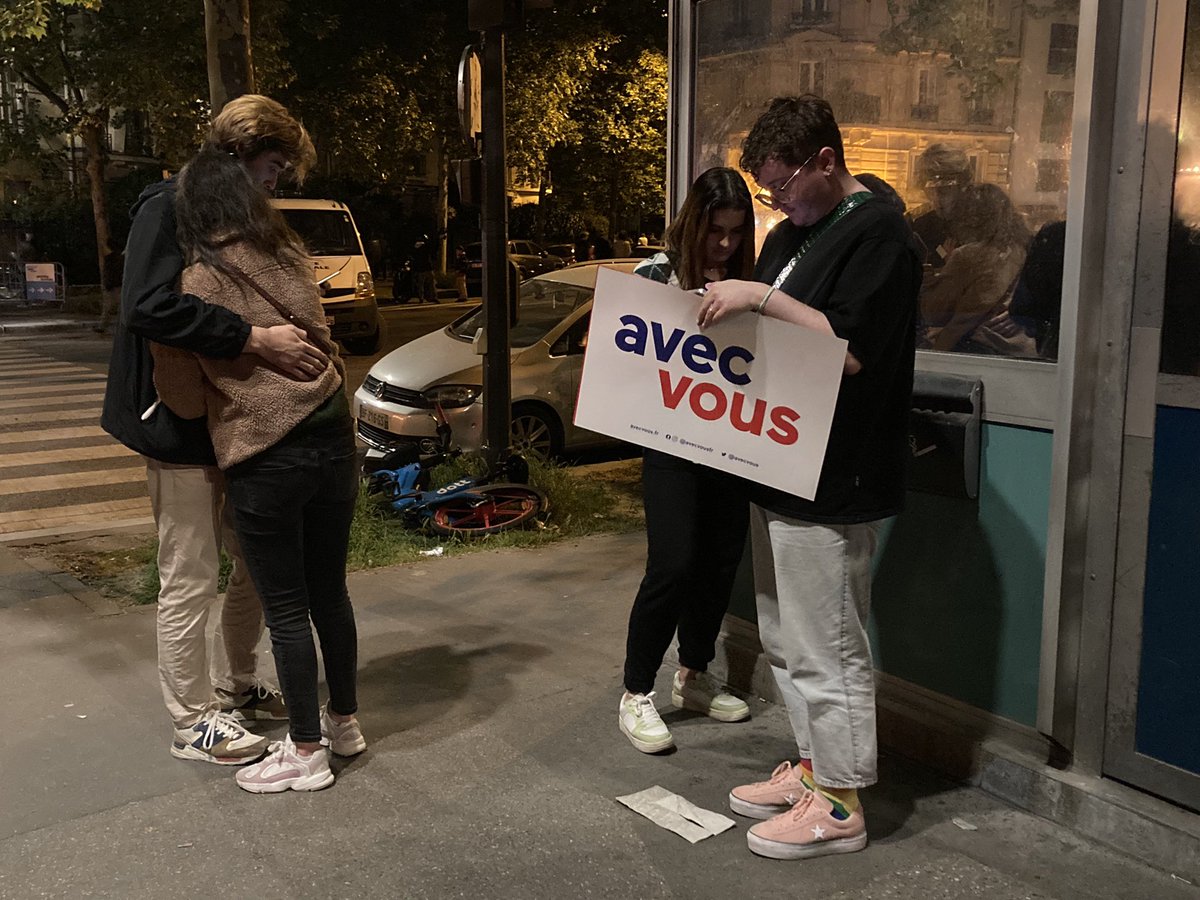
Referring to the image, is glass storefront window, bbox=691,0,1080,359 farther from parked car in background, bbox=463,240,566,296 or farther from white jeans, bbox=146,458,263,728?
parked car in background, bbox=463,240,566,296

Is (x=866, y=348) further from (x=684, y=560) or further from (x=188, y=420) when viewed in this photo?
(x=188, y=420)

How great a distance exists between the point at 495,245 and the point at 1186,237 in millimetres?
5155

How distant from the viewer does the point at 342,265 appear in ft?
56.1

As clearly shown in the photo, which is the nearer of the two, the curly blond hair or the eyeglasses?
the eyeglasses

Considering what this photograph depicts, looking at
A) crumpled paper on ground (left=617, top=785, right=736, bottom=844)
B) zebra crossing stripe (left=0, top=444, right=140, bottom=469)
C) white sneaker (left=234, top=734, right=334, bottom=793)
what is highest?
white sneaker (left=234, top=734, right=334, bottom=793)

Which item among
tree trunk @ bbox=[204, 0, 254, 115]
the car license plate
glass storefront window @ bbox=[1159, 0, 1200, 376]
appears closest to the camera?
glass storefront window @ bbox=[1159, 0, 1200, 376]

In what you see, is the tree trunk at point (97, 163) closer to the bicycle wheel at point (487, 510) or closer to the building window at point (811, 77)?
the bicycle wheel at point (487, 510)

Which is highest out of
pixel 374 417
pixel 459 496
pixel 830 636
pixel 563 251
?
pixel 563 251

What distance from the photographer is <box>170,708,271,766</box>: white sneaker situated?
12.4 ft

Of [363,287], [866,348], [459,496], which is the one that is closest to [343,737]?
[866,348]

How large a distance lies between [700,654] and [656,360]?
4.05ft

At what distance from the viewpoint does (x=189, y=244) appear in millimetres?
3436

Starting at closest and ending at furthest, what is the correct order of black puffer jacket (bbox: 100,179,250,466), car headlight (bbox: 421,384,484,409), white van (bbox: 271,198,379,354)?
black puffer jacket (bbox: 100,179,250,466), car headlight (bbox: 421,384,484,409), white van (bbox: 271,198,379,354)

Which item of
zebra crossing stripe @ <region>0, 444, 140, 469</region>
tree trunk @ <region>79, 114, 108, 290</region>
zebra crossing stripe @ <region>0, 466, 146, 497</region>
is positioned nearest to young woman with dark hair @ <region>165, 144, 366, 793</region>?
zebra crossing stripe @ <region>0, 466, 146, 497</region>
